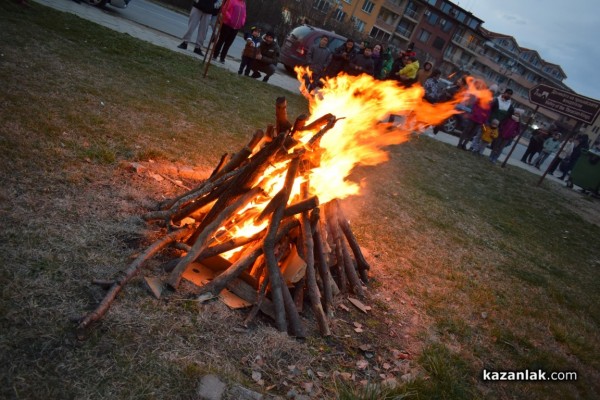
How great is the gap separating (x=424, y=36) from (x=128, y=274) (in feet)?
271

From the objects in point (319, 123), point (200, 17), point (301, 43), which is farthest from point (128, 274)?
point (301, 43)

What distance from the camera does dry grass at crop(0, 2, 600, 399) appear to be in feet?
8.95

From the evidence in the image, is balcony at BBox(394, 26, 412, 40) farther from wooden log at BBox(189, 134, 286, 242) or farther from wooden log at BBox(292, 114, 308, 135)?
wooden log at BBox(189, 134, 286, 242)

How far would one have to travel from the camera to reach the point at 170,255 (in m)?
3.79

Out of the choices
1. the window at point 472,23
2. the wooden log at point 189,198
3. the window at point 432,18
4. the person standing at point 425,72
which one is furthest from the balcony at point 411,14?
the wooden log at point 189,198

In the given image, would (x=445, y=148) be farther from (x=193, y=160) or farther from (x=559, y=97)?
(x=193, y=160)

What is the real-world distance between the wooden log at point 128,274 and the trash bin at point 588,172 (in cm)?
1870

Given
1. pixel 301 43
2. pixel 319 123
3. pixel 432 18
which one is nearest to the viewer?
pixel 319 123

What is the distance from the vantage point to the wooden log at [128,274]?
2.71 metres

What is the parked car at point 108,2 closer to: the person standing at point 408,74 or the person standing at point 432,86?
the person standing at point 408,74

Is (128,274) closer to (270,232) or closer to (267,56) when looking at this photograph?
(270,232)

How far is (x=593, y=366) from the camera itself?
491cm

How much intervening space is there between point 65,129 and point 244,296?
352cm

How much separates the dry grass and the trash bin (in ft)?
30.0
